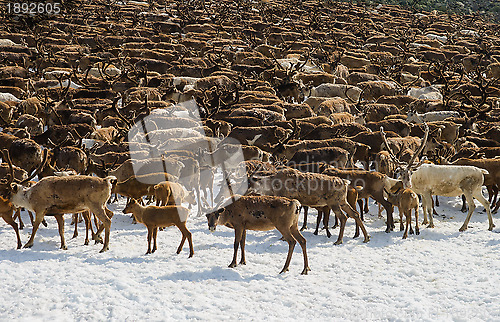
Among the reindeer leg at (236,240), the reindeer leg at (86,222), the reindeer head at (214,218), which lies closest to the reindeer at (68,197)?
the reindeer leg at (86,222)

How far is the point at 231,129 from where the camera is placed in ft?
51.5

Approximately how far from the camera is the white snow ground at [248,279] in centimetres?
684

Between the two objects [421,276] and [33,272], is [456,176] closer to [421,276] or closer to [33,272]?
[421,276]

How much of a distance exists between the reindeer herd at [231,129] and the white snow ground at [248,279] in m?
0.39

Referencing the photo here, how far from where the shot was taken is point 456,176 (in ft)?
34.8

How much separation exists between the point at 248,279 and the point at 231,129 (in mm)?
8453

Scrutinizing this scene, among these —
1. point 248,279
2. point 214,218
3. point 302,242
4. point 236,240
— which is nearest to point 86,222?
point 214,218

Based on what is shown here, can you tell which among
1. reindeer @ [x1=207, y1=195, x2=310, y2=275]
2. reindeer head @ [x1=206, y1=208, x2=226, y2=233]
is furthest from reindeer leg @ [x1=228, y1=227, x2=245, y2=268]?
reindeer head @ [x1=206, y1=208, x2=226, y2=233]

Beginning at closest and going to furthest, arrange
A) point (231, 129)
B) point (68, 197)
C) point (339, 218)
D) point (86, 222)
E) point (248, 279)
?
point (248, 279), point (68, 197), point (86, 222), point (339, 218), point (231, 129)

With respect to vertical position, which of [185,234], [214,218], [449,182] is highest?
[449,182]

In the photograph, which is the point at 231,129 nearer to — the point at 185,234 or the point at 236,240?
the point at 185,234

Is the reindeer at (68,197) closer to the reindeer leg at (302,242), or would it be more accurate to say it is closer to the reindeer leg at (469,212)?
the reindeer leg at (302,242)

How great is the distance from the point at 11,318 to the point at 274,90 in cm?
1701

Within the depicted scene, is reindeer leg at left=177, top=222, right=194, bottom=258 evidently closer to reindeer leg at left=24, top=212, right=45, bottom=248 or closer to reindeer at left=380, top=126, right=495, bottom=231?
reindeer leg at left=24, top=212, right=45, bottom=248
